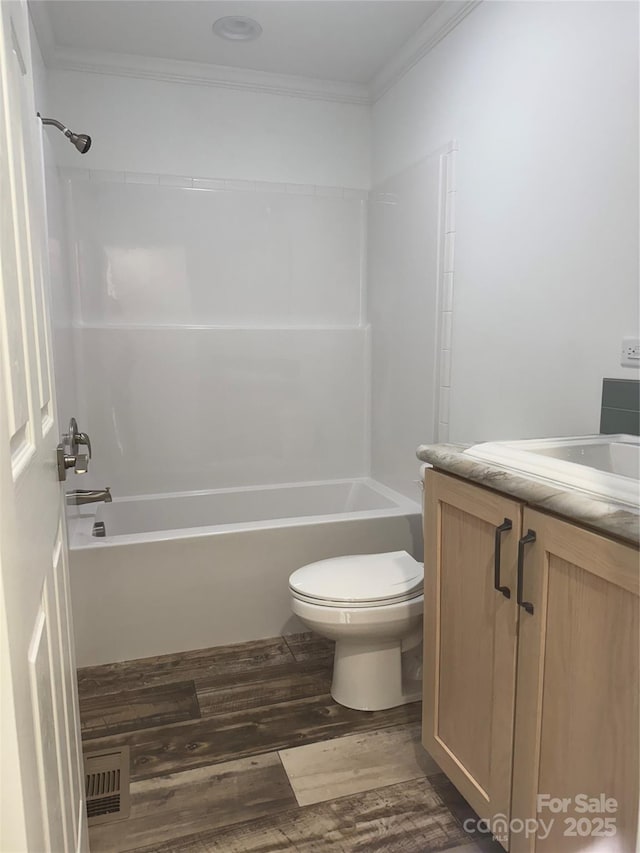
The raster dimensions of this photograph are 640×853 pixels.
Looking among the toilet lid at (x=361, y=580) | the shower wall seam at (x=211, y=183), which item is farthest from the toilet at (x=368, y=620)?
the shower wall seam at (x=211, y=183)

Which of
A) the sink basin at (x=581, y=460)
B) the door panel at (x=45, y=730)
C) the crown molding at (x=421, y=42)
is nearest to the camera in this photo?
the door panel at (x=45, y=730)

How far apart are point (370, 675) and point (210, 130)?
2554 millimetres

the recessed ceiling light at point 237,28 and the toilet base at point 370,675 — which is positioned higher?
the recessed ceiling light at point 237,28

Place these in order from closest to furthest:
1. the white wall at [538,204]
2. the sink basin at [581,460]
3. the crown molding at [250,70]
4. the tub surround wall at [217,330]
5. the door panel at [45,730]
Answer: the door panel at [45,730] < the sink basin at [581,460] < the white wall at [538,204] < the crown molding at [250,70] < the tub surround wall at [217,330]

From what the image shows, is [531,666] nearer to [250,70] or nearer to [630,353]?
[630,353]

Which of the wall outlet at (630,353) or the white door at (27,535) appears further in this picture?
the wall outlet at (630,353)

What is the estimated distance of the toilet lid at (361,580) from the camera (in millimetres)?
1866

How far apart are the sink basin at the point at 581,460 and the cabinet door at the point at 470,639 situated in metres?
0.08

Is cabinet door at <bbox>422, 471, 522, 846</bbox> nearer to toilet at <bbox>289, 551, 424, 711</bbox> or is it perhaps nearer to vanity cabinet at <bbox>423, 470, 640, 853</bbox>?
vanity cabinet at <bbox>423, 470, 640, 853</bbox>

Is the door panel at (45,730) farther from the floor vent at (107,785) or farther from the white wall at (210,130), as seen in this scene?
the white wall at (210,130)

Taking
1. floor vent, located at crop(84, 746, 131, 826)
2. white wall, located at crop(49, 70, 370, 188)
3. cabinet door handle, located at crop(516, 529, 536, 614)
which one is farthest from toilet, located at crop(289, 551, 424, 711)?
white wall, located at crop(49, 70, 370, 188)

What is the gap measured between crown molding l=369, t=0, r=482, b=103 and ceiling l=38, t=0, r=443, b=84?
1.2 inches

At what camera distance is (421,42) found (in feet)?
8.17

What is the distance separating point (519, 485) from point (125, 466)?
229 cm
